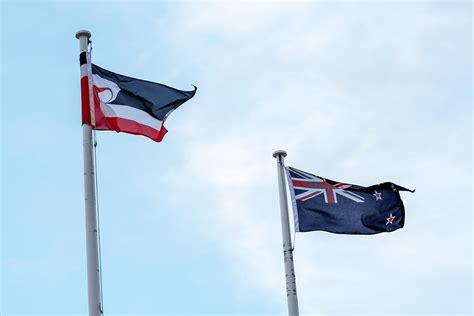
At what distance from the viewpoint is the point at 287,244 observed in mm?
20719

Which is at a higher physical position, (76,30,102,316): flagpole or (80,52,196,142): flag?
(80,52,196,142): flag

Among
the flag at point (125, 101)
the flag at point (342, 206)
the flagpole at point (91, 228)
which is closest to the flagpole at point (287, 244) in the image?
the flag at point (342, 206)

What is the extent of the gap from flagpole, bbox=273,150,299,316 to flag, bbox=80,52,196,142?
10.2 ft

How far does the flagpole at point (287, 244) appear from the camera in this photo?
19.8 meters

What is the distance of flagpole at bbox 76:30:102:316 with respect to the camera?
52.5 ft

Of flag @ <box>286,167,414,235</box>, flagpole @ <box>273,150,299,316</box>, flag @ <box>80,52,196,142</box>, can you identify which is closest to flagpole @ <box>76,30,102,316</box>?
flag @ <box>80,52,196,142</box>

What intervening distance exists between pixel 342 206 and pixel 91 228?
24.4 feet

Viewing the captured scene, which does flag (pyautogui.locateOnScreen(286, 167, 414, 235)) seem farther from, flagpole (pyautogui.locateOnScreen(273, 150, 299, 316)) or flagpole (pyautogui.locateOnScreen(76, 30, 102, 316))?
flagpole (pyautogui.locateOnScreen(76, 30, 102, 316))

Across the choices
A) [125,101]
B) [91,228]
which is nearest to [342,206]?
[125,101]

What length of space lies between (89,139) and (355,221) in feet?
24.1

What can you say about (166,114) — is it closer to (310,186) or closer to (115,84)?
(115,84)

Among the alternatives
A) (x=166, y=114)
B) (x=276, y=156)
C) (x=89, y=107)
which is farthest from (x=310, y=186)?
(x=89, y=107)

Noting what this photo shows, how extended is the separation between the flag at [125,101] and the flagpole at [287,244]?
3094 millimetres

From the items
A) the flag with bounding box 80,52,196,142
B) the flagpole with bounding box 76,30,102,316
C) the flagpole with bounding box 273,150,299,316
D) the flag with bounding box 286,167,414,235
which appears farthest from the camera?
the flag with bounding box 286,167,414,235
